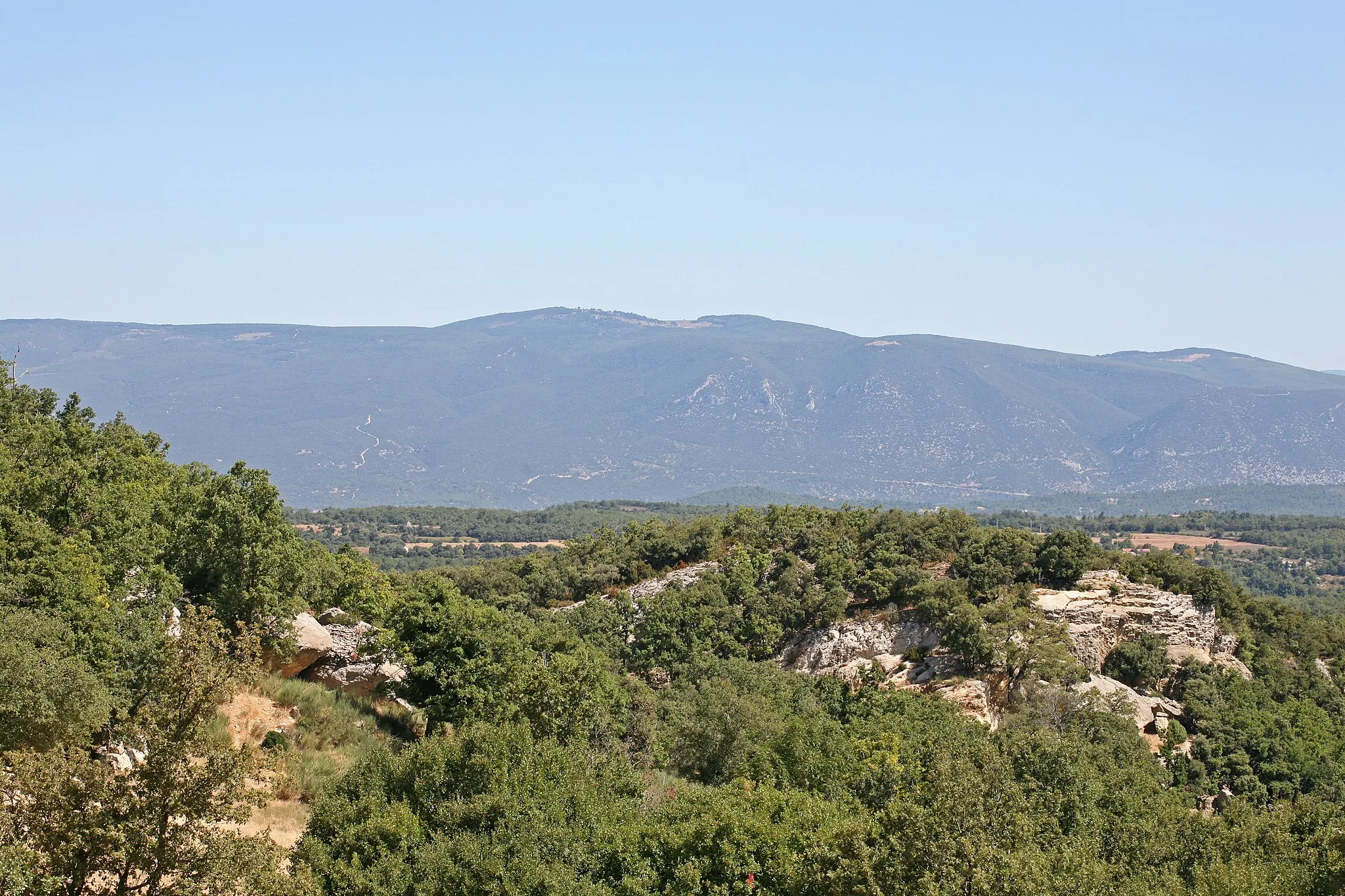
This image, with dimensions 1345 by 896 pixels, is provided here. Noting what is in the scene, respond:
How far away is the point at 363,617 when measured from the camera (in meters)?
47.0

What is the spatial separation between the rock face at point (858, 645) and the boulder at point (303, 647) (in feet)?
72.1

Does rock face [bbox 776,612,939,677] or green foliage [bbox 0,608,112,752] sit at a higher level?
green foliage [bbox 0,608,112,752]

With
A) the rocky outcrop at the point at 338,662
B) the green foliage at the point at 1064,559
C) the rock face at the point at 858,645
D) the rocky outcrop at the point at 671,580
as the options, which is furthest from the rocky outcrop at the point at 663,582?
the rocky outcrop at the point at 338,662

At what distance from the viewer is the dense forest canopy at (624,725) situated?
19.8 metres

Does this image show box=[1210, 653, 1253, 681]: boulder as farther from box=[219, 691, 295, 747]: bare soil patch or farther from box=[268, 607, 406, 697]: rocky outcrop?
box=[219, 691, 295, 747]: bare soil patch

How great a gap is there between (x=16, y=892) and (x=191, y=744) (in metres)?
3.09

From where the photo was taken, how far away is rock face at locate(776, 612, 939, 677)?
2047 inches

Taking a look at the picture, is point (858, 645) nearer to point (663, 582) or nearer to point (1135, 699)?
point (1135, 699)

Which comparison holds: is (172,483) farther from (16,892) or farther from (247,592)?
(16,892)

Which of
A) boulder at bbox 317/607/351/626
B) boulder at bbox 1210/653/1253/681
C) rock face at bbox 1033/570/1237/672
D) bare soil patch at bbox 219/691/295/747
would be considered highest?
rock face at bbox 1033/570/1237/672

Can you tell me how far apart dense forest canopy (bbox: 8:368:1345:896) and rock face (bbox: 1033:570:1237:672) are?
44.7 inches

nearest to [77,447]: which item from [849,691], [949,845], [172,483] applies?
[172,483]

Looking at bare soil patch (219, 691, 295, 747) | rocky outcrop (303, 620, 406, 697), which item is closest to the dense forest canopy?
bare soil patch (219, 691, 295, 747)

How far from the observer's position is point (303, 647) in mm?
39500
